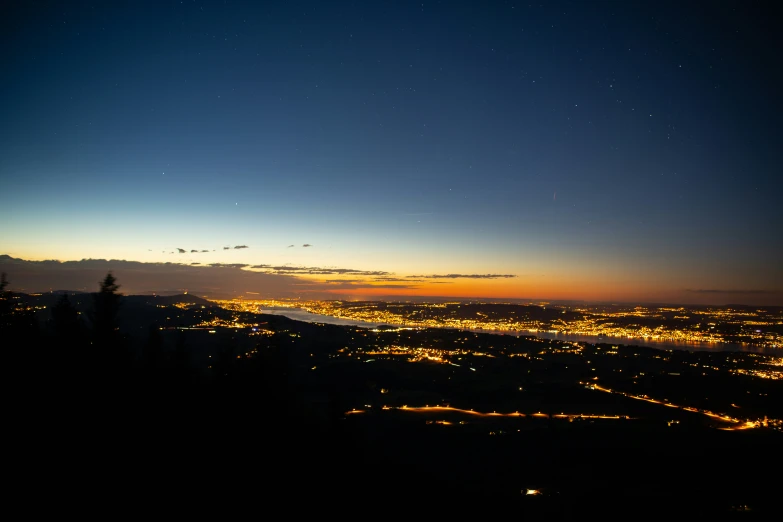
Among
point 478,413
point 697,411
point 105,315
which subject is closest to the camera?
point 105,315

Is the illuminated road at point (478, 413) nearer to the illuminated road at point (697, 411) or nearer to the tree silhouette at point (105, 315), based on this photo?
the illuminated road at point (697, 411)

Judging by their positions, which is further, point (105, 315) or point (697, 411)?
point (697, 411)

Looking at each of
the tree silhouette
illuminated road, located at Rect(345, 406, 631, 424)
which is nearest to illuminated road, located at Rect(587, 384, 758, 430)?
illuminated road, located at Rect(345, 406, 631, 424)

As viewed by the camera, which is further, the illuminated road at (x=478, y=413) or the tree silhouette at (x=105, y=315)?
the illuminated road at (x=478, y=413)

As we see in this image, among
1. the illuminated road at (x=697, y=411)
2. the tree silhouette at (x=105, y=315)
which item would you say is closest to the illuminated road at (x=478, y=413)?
the illuminated road at (x=697, y=411)

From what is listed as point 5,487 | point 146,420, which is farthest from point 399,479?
point 5,487

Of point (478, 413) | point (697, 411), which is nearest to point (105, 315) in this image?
point (478, 413)

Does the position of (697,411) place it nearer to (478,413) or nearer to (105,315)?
(478,413)

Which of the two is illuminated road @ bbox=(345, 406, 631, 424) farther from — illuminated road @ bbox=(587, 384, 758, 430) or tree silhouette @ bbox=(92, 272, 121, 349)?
tree silhouette @ bbox=(92, 272, 121, 349)

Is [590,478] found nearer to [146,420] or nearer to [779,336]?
[146,420]

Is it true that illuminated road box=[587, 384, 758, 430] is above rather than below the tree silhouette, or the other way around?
below

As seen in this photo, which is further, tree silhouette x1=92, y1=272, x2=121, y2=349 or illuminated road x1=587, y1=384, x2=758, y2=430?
illuminated road x1=587, y1=384, x2=758, y2=430

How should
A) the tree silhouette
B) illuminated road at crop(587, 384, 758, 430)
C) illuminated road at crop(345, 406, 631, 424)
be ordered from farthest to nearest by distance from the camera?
1. illuminated road at crop(345, 406, 631, 424)
2. illuminated road at crop(587, 384, 758, 430)
3. the tree silhouette
